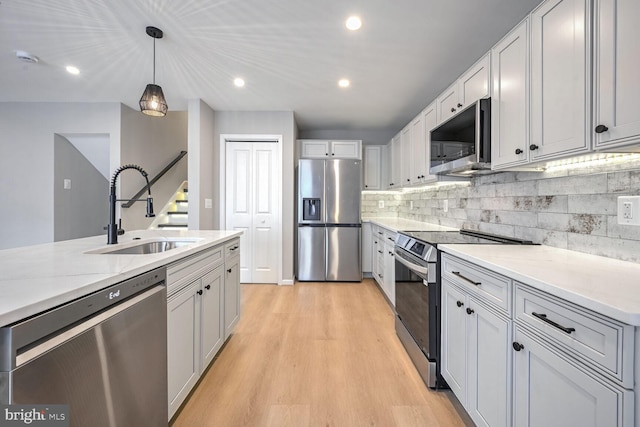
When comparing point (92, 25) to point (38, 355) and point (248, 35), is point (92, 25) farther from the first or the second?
point (38, 355)

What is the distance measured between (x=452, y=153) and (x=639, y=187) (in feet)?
3.63

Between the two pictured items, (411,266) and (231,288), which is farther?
(231,288)

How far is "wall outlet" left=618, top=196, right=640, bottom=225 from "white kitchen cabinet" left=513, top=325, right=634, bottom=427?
705mm

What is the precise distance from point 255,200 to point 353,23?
2.67 metres

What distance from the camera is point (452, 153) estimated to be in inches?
86.0

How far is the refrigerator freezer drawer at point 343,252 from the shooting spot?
13.6ft

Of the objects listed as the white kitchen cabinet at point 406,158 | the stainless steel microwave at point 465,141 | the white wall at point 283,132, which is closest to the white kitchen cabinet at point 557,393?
the stainless steel microwave at point 465,141

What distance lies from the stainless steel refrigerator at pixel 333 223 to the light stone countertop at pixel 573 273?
2.54 meters

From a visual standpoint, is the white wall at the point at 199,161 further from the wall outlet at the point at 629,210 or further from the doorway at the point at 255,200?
the wall outlet at the point at 629,210

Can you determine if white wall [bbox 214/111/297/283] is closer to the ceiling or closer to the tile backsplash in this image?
the ceiling

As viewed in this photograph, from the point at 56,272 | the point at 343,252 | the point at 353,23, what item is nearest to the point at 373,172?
the point at 343,252

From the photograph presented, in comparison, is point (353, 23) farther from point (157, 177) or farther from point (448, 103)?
point (157, 177)

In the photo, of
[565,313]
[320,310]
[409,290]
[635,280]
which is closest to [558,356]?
[565,313]

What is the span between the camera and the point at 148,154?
455 cm
